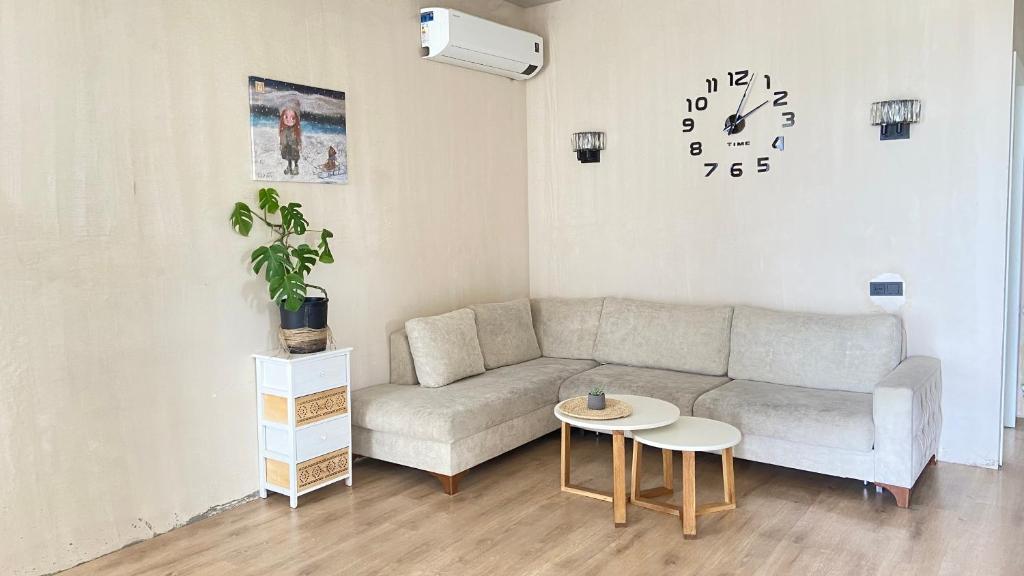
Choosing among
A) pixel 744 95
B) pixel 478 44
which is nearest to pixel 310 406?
pixel 478 44

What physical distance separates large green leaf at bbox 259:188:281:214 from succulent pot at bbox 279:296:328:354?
47 cm

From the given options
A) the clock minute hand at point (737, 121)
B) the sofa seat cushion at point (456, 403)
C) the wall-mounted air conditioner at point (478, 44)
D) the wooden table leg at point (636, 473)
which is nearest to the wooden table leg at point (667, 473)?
the wooden table leg at point (636, 473)

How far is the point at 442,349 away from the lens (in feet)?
14.1

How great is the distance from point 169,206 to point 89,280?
473 mm

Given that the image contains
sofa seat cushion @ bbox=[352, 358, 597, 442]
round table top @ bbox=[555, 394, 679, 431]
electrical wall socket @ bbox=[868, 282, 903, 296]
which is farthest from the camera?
electrical wall socket @ bbox=[868, 282, 903, 296]

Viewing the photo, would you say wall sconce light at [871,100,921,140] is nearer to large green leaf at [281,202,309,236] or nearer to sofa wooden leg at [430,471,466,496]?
sofa wooden leg at [430,471,466,496]

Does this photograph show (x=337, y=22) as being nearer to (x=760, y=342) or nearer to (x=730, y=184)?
(x=730, y=184)

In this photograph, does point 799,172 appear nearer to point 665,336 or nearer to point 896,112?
point 896,112

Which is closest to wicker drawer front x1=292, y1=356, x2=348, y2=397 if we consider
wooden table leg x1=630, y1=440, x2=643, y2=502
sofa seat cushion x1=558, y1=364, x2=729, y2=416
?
sofa seat cushion x1=558, y1=364, x2=729, y2=416

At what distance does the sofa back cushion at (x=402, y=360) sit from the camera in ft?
14.4

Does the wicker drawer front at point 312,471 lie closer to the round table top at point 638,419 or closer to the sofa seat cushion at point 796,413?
the round table top at point 638,419

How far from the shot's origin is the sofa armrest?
342cm

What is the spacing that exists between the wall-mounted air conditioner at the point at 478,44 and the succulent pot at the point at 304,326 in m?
1.86

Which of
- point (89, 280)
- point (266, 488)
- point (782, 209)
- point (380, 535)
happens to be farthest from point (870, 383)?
point (89, 280)
